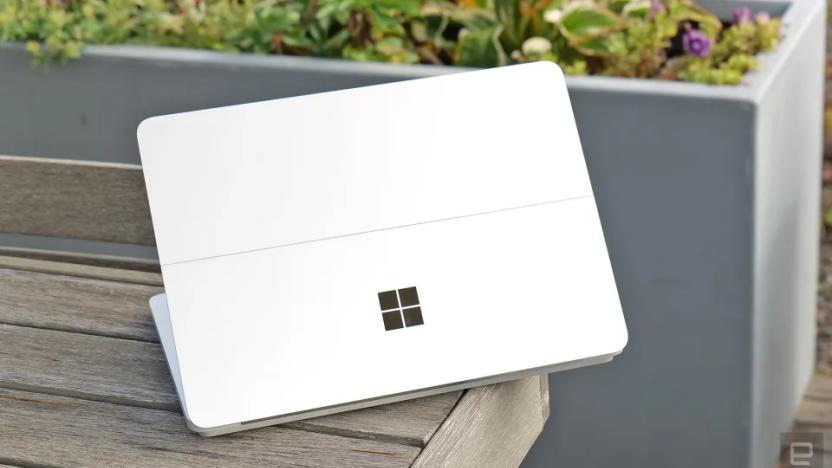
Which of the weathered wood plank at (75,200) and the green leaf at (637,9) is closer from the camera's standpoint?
the weathered wood plank at (75,200)

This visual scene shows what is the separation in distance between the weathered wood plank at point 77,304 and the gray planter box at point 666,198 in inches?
37.2

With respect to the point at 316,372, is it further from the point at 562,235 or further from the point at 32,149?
the point at 32,149

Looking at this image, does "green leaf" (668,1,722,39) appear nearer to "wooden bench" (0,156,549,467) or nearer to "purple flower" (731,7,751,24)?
"purple flower" (731,7,751,24)

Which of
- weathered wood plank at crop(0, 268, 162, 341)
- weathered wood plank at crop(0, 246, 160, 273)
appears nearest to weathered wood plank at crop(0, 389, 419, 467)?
weathered wood plank at crop(0, 268, 162, 341)

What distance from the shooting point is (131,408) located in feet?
2.96

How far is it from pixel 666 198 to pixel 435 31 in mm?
656

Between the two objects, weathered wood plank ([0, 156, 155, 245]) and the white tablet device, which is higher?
the white tablet device

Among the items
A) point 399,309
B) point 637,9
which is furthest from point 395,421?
point 637,9

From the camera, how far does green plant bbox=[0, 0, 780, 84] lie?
2.07 meters

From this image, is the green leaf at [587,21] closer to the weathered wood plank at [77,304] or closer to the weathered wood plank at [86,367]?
the weathered wood plank at [77,304]

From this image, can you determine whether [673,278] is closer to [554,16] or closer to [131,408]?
[554,16]

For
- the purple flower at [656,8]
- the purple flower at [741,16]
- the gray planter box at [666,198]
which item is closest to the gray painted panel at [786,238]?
the gray planter box at [666,198]

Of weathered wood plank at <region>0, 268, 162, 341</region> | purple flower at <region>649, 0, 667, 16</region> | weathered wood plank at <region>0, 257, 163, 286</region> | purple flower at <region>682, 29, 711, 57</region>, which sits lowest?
purple flower at <region>649, 0, 667, 16</region>

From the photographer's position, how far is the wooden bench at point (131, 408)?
32.8 inches
